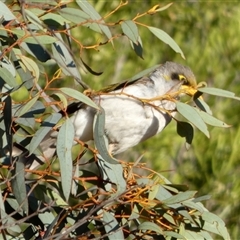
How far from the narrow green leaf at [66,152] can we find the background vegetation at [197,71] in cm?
257

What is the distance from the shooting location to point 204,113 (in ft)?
10.3

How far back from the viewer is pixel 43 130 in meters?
2.81

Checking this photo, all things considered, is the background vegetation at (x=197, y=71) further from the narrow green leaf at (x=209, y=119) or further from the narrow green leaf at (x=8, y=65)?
the narrow green leaf at (x=8, y=65)

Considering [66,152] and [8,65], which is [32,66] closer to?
[8,65]

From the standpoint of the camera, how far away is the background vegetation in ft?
18.2

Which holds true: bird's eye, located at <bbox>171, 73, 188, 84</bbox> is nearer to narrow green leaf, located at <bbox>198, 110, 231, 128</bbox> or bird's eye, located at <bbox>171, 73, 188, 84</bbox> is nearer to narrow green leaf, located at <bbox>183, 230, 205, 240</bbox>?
narrow green leaf, located at <bbox>198, 110, 231, 128</bbox>

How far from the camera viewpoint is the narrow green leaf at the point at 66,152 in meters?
2.81

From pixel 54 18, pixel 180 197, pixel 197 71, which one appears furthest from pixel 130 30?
pixel 197 71

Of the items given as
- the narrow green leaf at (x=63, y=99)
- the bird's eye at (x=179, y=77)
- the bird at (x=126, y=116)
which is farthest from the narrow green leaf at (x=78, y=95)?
the bird's eye at (x=179, y=77)

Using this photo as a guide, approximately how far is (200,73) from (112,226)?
3589 millimetres

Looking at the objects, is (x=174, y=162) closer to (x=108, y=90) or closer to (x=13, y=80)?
(x=108, y=90)

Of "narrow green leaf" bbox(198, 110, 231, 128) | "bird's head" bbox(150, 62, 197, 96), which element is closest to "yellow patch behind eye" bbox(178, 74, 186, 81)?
"bird's head" bbox(150, 62, 197, 96)

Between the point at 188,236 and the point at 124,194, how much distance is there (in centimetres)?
33

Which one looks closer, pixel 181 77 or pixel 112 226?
pixel 112 226
